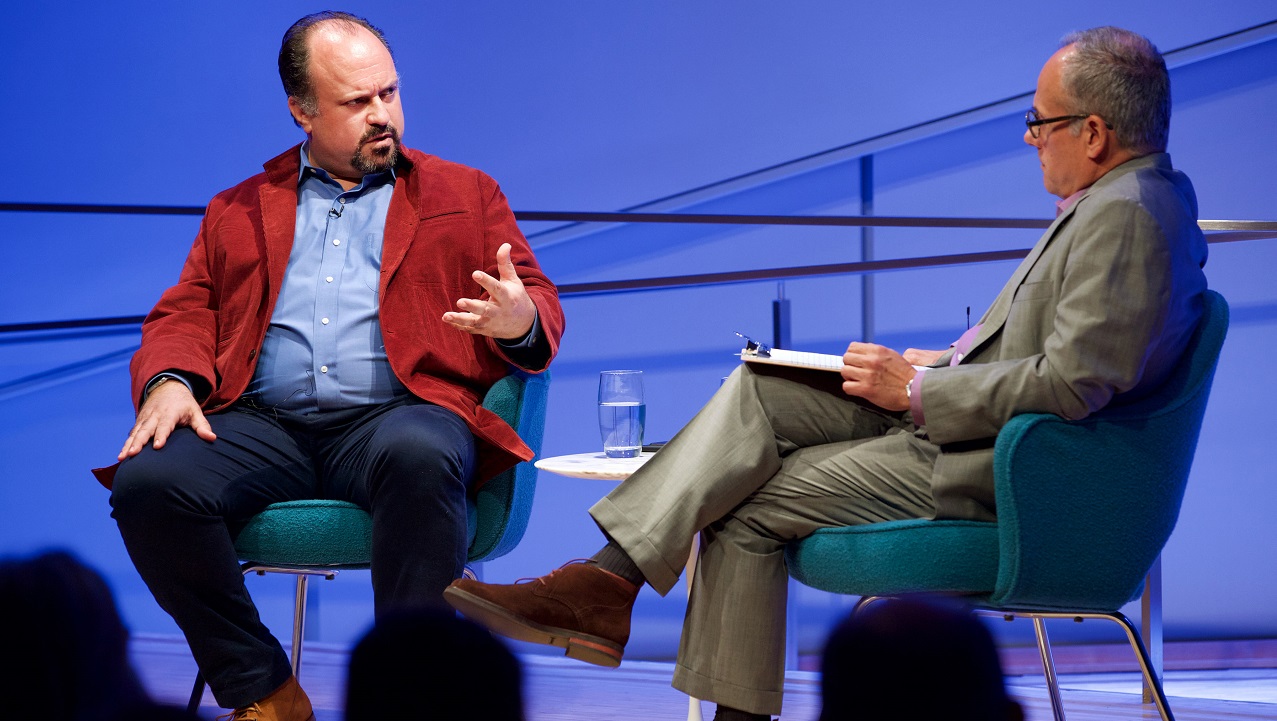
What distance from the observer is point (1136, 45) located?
1.64 m

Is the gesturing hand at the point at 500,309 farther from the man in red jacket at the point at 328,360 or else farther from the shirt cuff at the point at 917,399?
the shirt cuff at the point at 917,399

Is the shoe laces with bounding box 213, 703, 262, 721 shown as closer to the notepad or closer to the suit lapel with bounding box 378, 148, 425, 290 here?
the suit lapel with bounding box 378, 148, 425, 290

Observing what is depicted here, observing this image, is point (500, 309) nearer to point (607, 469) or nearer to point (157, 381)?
point (607, 469)

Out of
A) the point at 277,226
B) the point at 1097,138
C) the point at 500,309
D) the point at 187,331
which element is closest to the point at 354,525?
the point at 500,309

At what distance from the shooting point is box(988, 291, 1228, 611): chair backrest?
140cm

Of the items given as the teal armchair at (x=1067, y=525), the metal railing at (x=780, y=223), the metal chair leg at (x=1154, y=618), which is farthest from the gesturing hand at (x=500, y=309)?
the metal chair leg at (x=1154, y=618)

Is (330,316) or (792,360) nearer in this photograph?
(792,360)

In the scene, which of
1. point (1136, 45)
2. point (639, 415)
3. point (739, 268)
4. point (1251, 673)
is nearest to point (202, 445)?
point (639, 415)

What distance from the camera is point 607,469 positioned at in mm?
1816

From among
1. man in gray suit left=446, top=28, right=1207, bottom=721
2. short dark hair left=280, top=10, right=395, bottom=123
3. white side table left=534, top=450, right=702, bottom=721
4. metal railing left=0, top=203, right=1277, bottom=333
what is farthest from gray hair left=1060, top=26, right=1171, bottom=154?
short dark hair left=280, top=10, right=395, bottom=123

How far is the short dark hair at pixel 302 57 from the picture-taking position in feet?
7.13

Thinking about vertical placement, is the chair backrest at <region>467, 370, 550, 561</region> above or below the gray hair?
below

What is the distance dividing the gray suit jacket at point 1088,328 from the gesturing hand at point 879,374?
7 centimetres

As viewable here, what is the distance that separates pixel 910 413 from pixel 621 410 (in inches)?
23.0
